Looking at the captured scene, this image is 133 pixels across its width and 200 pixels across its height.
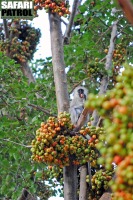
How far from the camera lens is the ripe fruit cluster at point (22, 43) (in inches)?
335

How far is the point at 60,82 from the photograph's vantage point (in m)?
4.89

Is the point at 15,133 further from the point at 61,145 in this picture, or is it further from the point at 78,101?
the point at 61,145

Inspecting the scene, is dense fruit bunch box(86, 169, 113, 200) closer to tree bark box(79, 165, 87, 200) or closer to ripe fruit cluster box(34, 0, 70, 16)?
tree bark box(79, 165, 87, 200)

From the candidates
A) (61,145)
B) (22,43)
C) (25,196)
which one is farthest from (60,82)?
(22,43)

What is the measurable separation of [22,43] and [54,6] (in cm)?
370

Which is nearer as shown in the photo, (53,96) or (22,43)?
(53,96)

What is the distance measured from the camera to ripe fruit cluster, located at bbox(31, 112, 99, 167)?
3.81 metres

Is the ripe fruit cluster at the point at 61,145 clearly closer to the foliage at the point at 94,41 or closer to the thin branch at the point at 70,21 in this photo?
the foliage at the point at 94,41

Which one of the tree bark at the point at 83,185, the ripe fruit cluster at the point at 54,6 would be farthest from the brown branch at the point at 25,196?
the ripe fruit cluster at the point at 54,6

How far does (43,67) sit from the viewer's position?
23.1ft

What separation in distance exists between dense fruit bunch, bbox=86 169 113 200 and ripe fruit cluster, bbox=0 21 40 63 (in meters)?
4.86

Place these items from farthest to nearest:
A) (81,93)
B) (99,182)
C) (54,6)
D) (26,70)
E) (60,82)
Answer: (26,70) < (81,93) < (54,6) < (60,82) < (99,182)

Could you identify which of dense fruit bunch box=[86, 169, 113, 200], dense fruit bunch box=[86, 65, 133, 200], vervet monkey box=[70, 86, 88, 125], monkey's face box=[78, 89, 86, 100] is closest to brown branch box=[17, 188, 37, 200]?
vervet monkey box=[70, 86, 88, 125]

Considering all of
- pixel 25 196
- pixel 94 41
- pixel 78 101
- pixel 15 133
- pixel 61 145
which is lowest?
pixel 61 145
